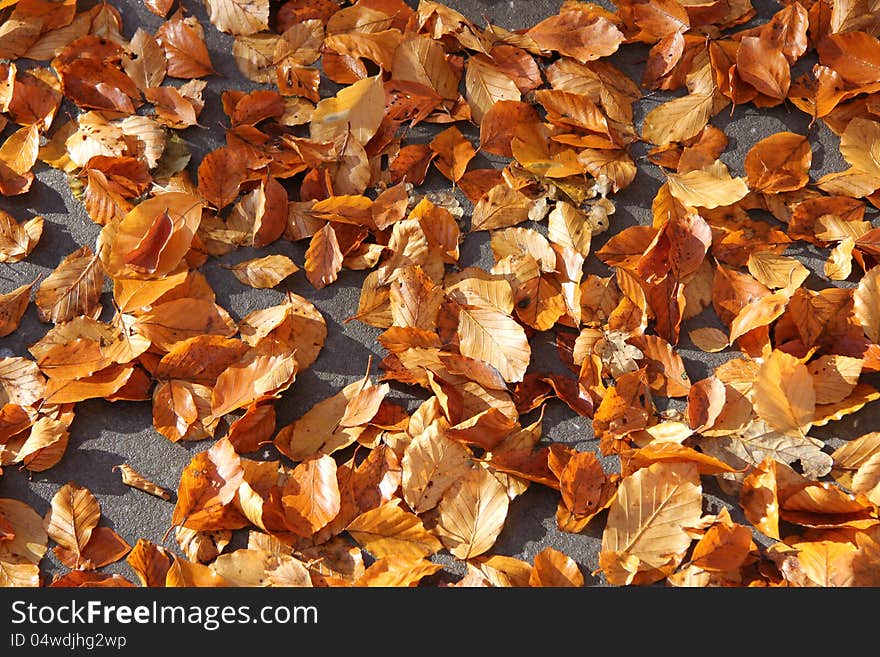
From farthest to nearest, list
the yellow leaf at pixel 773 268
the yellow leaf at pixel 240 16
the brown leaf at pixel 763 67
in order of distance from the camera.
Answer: the yellow leaf at pixel 240 16 < the brown leaf at pixel 763 67 < the yellow leaf at pixel 773 268

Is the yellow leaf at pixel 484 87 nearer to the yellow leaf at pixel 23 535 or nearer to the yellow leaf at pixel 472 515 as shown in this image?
the yellow leaf at pixel 472 515

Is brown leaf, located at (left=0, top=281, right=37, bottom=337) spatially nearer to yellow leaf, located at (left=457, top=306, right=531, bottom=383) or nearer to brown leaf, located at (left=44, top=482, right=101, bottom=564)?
brown leaf, located at (left=44, top=482, right=101, bottom=564)

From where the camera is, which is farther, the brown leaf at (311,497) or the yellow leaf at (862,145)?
the yellow leaf at (862,145)

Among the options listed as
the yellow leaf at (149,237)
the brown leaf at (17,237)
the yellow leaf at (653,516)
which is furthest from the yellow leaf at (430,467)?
the brown leaf at (17,237)

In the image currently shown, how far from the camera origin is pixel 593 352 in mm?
1778

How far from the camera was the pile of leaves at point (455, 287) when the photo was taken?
64.1 inches

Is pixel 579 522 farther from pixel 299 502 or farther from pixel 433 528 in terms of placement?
pixel 299 502

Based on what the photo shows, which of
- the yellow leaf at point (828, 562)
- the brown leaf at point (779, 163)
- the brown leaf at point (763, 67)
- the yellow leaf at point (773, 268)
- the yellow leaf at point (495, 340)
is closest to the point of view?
the yellow leaf at point (828, 562)

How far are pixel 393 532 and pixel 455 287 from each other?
1.76 feet

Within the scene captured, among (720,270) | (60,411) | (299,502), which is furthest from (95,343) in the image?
(720,270)

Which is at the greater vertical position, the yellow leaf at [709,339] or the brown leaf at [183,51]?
the brown leaf at [183,51]

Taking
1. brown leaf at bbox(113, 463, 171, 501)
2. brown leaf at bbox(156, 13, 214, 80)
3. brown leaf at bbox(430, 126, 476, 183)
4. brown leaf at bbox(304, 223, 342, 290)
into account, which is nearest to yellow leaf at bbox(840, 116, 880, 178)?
brown leaf at bbox(430, 126, 476, 183)

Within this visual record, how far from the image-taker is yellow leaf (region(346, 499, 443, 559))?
1613 millimetres

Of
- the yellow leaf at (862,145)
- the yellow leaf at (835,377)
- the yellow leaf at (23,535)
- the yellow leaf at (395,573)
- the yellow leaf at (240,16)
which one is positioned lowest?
the yellow leaf at (23,535)
